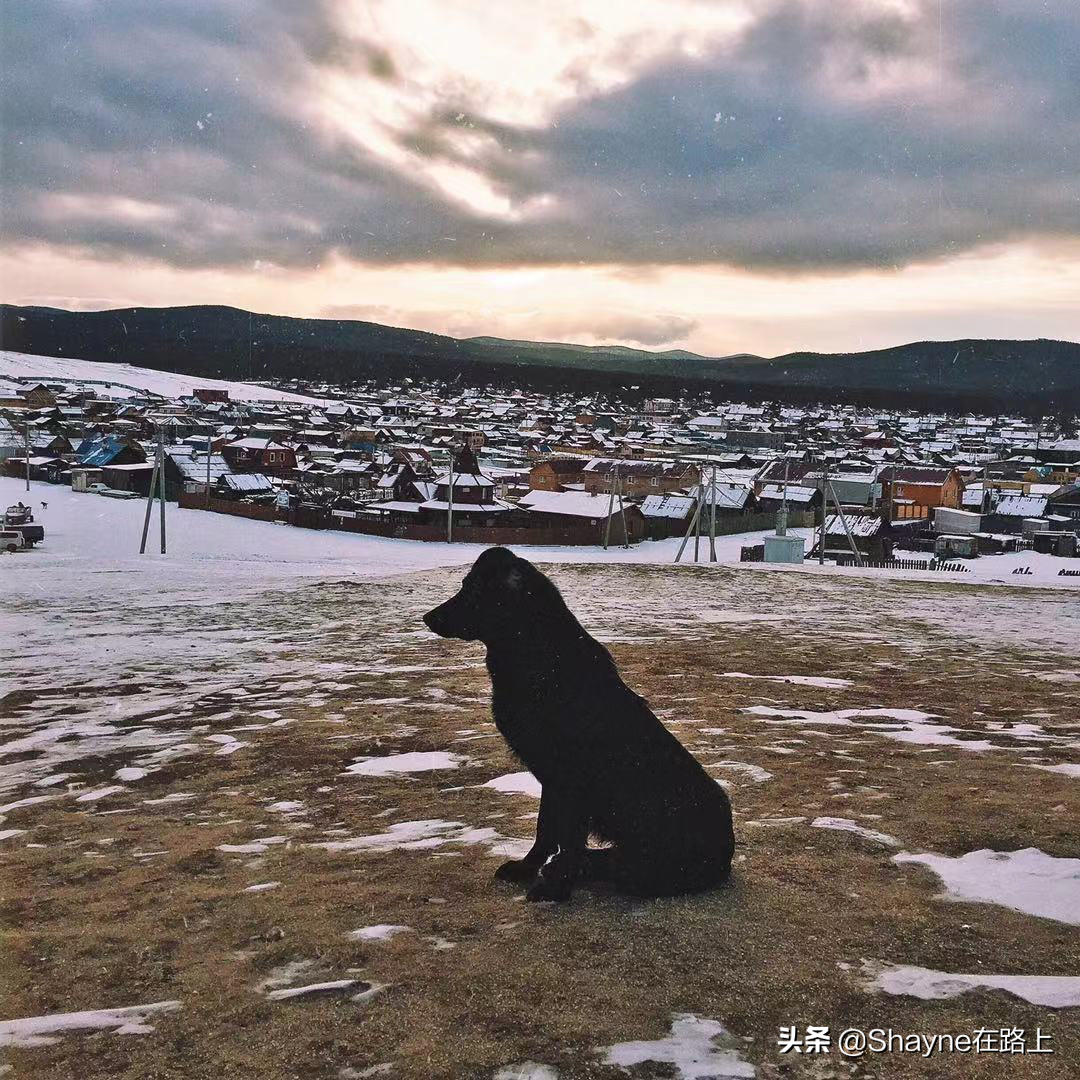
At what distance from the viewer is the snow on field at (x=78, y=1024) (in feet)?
9.66

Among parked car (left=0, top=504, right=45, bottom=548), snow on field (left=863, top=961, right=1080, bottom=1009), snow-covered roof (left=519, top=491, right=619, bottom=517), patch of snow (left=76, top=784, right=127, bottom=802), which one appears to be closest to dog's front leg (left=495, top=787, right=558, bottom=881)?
snow on field (left=863, top=961, right=1080, bottom=1009)

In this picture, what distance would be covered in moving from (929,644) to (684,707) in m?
5.84

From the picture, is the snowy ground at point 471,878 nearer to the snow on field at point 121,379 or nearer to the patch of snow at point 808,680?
the patch of snow at point 808,680

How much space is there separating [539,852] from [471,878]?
422 mm

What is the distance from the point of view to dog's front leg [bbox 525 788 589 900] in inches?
150

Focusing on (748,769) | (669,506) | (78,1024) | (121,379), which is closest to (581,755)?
(78,1024)

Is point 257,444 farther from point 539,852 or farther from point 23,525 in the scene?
point 539,852

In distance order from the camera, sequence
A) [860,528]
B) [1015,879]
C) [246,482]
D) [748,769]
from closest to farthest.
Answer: [1015,879], [748,769], [860,528], [246,482]

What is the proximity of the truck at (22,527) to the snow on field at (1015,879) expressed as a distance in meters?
31.4

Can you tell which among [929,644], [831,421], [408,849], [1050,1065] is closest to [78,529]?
[929,644]

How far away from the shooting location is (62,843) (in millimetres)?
5016

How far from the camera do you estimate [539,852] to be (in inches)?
158

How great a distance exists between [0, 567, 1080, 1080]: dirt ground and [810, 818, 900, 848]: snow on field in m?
0.07

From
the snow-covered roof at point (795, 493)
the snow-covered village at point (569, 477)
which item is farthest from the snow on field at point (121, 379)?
the snow-covered roof at point (795, 493)
